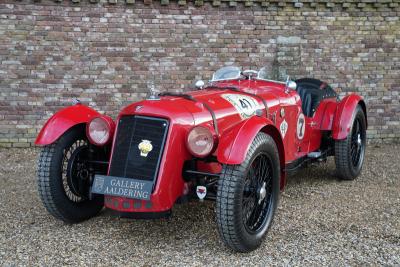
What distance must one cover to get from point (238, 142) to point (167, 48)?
4554 millimetres

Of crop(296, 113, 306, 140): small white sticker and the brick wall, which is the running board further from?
the brick wall

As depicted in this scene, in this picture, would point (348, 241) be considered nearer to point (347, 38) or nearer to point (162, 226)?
point (162, 226)

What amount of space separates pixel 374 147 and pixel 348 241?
4683mm

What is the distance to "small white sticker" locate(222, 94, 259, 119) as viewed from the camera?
4380 mm

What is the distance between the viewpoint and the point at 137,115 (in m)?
3.81

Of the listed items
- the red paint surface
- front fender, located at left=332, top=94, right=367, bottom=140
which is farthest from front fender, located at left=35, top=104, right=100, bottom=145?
front fender, located at left=332, top=94, right=367, bottom=140

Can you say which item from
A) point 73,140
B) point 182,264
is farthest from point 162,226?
point 73,140

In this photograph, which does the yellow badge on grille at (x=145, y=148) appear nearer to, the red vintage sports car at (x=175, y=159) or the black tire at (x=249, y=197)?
the red vintage sports car at (x=175, y=159)

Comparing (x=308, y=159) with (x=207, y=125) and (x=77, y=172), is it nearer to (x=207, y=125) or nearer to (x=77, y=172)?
(x=207, y=125)

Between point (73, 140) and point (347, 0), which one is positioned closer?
point (73, 140)

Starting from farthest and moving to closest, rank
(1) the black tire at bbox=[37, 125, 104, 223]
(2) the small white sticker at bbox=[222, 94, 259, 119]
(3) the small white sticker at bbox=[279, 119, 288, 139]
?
(3) the small white sticker at bbox=[279, 119, 288, 139]
(2) the small white sticker at bbox=[222, 94, 259, 119]
(1) the black tire at bbox=[37, 125, 104, 223]

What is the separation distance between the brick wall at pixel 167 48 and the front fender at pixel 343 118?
2.42 meters

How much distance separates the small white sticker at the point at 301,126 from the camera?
17.2ft

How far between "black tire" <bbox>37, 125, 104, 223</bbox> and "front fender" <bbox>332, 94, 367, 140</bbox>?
9.14ft
